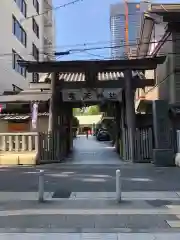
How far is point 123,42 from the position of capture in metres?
24.7

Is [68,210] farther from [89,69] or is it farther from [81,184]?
[89,69]

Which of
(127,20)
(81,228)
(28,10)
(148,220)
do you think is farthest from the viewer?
(28,10)

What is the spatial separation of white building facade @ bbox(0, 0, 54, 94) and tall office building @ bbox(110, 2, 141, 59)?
22.2ft

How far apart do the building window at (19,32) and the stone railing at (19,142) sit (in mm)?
19287

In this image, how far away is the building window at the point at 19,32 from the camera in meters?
40.3

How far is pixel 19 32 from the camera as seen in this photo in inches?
1678

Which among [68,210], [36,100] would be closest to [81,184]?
[68,210]

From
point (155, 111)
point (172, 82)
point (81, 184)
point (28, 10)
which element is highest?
point (28, 10)

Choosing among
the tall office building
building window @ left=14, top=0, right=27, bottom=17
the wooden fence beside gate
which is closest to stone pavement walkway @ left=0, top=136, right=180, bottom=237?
the wooden fence beside gate

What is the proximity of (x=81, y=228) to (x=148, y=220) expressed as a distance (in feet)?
4.96

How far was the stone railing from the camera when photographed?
22.5 metres

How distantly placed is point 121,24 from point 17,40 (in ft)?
65.2
